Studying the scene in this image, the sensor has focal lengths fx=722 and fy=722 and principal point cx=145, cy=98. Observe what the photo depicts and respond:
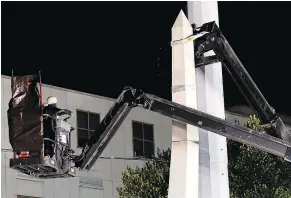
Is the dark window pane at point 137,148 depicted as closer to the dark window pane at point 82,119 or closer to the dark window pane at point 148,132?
the dark window pane at point 148,132

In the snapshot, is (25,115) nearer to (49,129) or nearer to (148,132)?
(49,129)

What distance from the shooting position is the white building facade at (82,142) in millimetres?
28281

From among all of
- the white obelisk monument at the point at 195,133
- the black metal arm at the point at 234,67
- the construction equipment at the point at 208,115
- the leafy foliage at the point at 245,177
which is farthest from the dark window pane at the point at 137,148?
the construction equipment at the point at 208,115

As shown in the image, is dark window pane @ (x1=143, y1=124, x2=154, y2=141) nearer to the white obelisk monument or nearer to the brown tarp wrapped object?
the white obelisk monument

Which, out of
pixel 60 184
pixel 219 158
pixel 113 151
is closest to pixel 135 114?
pixel 113 151

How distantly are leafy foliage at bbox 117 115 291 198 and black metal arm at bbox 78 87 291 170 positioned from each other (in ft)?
36.1

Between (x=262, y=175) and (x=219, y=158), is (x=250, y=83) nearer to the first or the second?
(x=219, y=158)

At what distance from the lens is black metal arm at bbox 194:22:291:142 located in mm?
12781

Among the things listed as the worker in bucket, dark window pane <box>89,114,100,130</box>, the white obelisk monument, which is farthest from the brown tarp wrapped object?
dark window pane <box>89,114,100,130</box>

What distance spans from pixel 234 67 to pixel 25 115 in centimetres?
402

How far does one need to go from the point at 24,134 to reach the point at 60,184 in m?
18.7

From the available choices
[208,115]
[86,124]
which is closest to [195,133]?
[208,115]

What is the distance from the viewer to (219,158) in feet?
43.5

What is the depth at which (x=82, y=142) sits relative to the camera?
3070 cm
